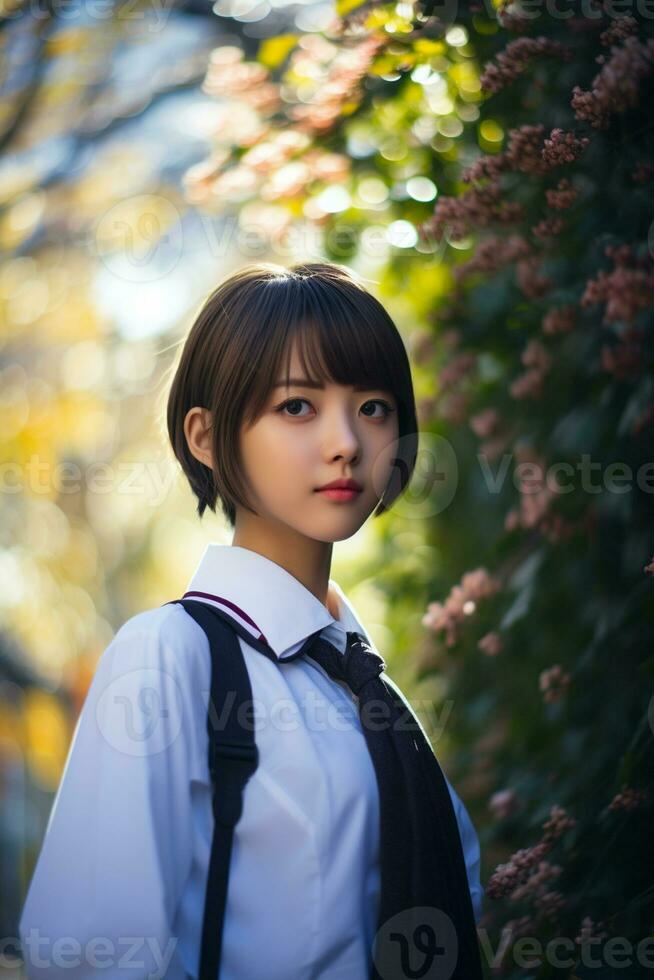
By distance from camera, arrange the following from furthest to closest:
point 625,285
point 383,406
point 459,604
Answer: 1. point 459,604
2. point 625,285
3. point 383,406

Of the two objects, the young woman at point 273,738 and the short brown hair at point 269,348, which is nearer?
the young woman at point 273,738

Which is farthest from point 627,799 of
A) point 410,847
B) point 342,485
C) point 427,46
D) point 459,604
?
point 427,46

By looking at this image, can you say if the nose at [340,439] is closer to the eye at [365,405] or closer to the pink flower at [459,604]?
the eye at [365,405]

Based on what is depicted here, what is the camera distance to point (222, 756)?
1.51m

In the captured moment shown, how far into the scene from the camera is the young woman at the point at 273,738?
1403mm

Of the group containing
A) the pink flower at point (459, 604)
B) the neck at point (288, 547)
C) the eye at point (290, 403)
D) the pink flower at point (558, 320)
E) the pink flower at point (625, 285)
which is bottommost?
the neck at point (288, 547)

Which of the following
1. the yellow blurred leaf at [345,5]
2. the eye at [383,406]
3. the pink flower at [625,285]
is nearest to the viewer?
the eye at [383,406]

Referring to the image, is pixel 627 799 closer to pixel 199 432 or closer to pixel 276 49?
pixel 199 432

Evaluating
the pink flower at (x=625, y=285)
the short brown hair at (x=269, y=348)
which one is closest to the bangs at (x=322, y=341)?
the short brown hair at (x=269, y=348)

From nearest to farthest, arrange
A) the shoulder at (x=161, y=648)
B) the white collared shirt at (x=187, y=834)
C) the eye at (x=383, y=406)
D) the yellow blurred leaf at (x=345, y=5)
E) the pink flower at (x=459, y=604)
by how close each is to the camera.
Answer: the white collared shirt at (x=187, y=834)
the shoulder at (x=161, y=648)
the eye at (x=383, y=406)
the yellow blurred leaf at (x=345, y=5)
the pink flower at (x=459, y=604)

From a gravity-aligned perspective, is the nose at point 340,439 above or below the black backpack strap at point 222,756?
above

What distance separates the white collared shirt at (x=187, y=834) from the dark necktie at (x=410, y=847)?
4cm

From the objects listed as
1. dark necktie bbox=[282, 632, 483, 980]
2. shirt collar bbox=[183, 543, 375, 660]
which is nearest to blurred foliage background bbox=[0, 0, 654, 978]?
dark necktie bbox=[282, 632, 483, 980]

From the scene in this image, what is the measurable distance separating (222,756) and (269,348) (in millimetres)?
641
